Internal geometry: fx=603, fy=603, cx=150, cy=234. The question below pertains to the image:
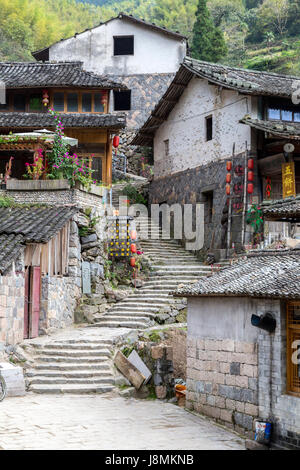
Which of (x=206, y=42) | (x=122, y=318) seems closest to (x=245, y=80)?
(x=122, y=318)

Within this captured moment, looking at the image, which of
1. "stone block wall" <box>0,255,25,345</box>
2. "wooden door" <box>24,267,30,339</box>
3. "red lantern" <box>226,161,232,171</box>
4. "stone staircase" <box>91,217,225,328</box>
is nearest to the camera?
"stone block wall" <box>0,255,25,345</box>

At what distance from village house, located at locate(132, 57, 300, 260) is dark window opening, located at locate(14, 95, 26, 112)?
575 cm

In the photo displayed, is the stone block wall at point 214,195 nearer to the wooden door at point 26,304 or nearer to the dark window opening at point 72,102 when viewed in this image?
the dark window opening at point 72,102

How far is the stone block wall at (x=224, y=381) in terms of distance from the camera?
11.0m

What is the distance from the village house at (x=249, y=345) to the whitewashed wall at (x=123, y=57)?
2496 centimetres

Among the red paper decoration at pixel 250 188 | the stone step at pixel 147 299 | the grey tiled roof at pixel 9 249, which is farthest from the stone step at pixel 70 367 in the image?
the red paper decoration at pixel 250 188

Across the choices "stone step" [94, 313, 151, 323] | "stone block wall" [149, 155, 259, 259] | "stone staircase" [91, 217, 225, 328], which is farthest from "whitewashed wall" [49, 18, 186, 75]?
"stone step" [94, 313, 151, 323]

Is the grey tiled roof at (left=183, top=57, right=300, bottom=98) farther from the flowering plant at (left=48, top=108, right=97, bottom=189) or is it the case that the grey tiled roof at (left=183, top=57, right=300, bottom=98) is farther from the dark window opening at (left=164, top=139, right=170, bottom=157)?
the flowering plant at (left=48, top=108, right=97, bottom=189)

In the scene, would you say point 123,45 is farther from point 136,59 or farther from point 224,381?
point 224,381

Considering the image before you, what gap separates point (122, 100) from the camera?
35.7m

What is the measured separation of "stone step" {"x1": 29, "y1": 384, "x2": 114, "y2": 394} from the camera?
14.1 m
